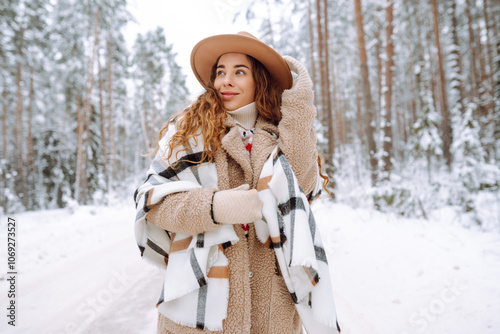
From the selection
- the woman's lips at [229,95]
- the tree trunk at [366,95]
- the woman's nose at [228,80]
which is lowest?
the woman's lips at [229,95]

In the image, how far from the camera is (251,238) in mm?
1573

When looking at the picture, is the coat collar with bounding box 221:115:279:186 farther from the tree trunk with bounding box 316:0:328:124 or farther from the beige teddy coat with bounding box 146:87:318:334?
the tree trunk with bounding box 316:0:328:124

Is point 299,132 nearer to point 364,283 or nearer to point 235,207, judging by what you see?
point 235,207

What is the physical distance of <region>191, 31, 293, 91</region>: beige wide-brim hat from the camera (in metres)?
1.81

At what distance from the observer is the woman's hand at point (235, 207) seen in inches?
51.3

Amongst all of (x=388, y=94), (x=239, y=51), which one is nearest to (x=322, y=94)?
(x=388, y=94)

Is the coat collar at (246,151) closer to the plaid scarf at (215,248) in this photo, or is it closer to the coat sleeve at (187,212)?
the plaid scarf at (215,248)

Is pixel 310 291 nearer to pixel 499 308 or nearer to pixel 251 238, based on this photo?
pixel 251 238

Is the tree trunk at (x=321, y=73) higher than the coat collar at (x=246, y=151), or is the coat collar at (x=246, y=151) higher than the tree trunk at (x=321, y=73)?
the tree trunk at (x=321, y=73)

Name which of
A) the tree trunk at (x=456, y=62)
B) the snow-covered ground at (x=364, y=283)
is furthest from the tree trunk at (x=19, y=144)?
the tree trunk at (x=456, y=62)

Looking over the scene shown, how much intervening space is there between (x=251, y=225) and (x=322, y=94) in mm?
9486

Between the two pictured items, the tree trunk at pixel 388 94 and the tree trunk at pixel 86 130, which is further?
the tree trunk at pixel 86 130

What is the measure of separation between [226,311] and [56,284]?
161 inches

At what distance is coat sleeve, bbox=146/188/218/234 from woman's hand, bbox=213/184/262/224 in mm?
40
